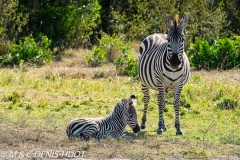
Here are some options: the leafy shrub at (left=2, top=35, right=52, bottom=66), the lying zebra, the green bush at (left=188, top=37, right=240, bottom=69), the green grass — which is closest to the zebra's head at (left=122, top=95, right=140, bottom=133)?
the lying zebra

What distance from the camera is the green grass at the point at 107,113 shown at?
10.2 meters

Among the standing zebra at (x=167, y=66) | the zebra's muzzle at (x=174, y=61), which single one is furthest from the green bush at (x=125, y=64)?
the zebra's muzzle at (x=174, y=61)

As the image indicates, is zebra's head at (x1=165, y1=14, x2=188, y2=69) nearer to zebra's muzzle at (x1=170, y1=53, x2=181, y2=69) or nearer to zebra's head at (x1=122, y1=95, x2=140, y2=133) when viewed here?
zebra's muzzle at (x1=170, y1=53, x2=181, y2=69)

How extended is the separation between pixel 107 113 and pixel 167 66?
2487 mm

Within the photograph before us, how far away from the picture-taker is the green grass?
1023 centimetres

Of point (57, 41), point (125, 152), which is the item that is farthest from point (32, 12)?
point (125, 152)

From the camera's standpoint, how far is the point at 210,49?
21.1 meters

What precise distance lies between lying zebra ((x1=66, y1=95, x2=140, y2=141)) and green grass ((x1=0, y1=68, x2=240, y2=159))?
0.29m

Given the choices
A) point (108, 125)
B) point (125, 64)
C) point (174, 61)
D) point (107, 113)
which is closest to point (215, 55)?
point (125, 64)

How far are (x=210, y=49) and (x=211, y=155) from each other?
37.3ft

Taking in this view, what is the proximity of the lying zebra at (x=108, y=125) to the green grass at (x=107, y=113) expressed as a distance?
0.29 m

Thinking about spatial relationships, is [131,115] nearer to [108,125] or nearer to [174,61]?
[108,125]

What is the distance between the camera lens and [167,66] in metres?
12.2

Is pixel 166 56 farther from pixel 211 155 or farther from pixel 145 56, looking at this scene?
pixel 211 155
